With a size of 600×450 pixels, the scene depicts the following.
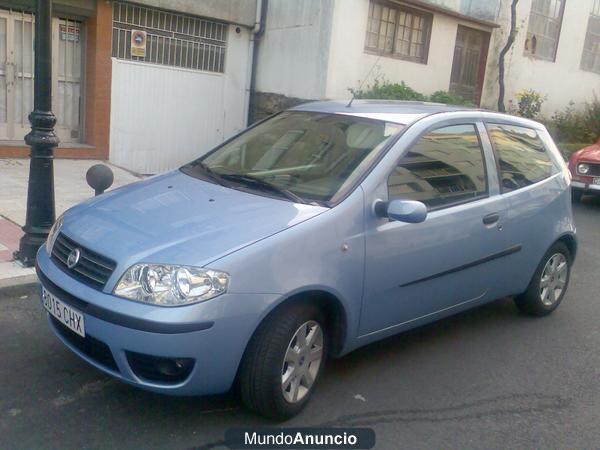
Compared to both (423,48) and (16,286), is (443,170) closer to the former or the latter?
(16,286)

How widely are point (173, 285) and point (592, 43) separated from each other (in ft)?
58.9

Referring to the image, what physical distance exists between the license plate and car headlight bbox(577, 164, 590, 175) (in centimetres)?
979

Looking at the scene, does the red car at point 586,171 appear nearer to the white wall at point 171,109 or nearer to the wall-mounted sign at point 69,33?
the white wall at point 171,109

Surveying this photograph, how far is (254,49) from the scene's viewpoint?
1268 centimetres

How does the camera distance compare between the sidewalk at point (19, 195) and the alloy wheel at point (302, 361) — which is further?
the sidewalk at point (19, 195)

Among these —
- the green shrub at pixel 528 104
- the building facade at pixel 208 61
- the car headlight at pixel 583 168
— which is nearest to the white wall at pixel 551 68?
the building facade at pixel 208 61

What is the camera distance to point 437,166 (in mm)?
4395

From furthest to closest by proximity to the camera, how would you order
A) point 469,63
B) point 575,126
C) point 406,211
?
1. point 575,126
2. point 469,63
3. point 406,211

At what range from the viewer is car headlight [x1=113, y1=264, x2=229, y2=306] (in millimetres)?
3166

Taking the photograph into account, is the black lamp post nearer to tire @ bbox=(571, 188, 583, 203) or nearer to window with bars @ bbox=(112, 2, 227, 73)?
window with bars @ bbox=(112, 2, 227, 73)

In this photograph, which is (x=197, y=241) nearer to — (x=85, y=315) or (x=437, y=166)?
(x=85, y=315)

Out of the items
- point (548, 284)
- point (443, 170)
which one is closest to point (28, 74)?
point (443, 170)

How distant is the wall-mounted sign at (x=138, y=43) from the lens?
10.7 meters

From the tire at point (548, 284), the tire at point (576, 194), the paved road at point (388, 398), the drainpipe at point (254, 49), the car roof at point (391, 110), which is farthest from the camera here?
the drainpipe at point (254, 49)
